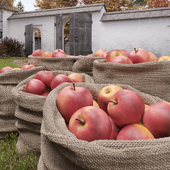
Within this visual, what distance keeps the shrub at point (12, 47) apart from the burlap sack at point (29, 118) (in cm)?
1049

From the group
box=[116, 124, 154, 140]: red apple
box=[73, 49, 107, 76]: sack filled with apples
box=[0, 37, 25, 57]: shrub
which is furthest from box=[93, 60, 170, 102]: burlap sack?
box=[0, 37, 25, 57]: shrub

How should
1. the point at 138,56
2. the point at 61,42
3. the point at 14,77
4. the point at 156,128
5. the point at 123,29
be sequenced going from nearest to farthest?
the point at 156,128 → the point at 138,56 → the point at 14,77 → the point at 123,29 → the point at 61,42

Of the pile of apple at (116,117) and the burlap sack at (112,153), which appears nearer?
the burlap sack at (112,153)

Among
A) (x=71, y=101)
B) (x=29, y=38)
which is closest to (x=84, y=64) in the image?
(x=71, y=101)

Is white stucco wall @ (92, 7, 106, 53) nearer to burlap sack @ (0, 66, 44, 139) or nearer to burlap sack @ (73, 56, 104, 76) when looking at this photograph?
burlap sack @ (73, 56, 104, 76)

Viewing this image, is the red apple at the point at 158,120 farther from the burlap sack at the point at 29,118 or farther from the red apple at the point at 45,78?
the red apple at the point at 45,78

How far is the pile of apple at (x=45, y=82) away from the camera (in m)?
1.56

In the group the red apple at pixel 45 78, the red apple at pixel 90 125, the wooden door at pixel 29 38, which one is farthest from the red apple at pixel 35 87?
the wooden door at pixel 29 38

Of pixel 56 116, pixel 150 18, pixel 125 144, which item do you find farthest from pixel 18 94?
pixel 150 18

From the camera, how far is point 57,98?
108 cm

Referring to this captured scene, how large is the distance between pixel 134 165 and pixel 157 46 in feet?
26.4

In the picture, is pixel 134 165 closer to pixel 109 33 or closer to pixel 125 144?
pixel 125 144

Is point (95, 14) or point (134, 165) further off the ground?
point (95, 14)

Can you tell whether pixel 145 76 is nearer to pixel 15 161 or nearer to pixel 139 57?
pixel 139 57
